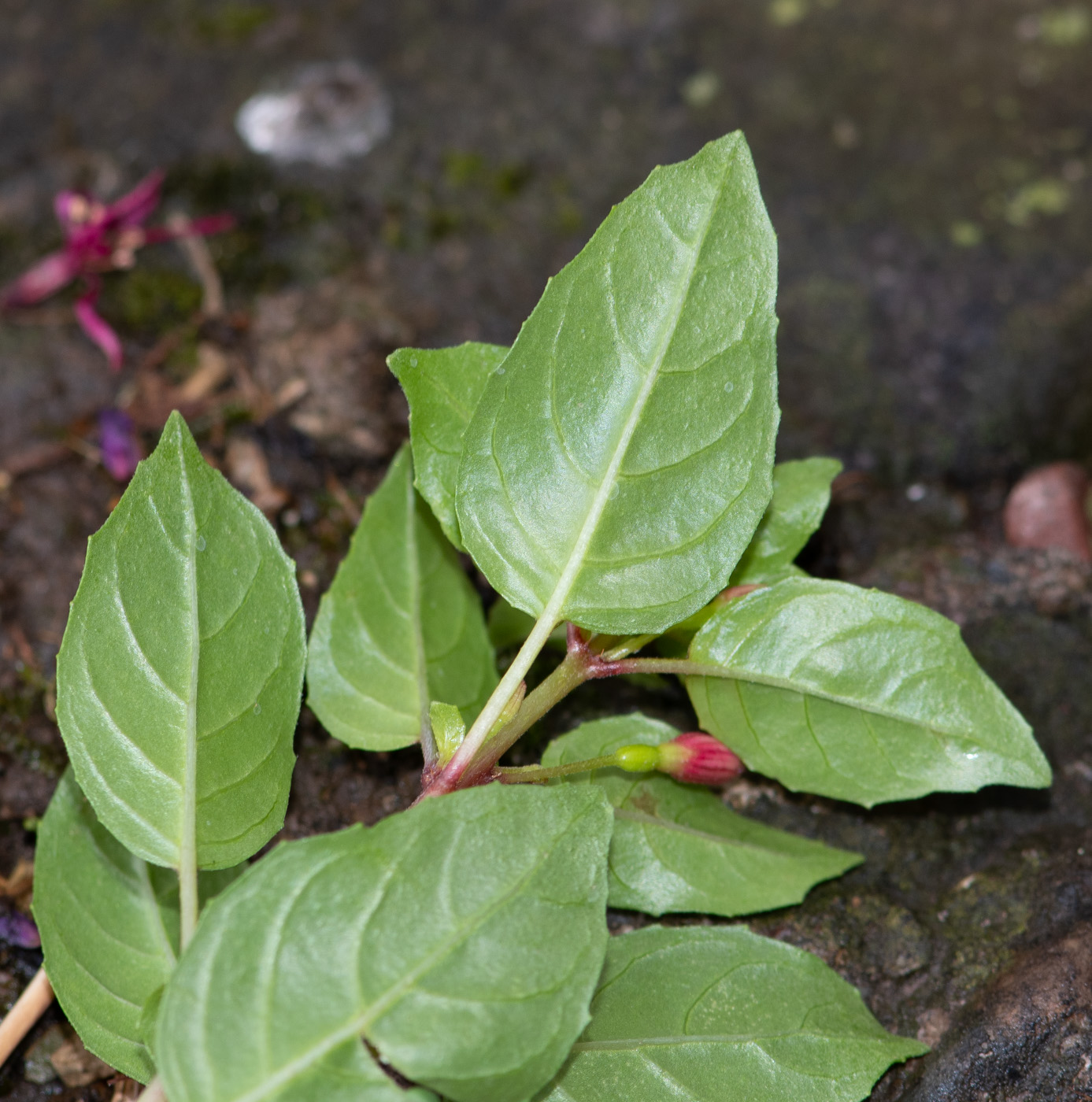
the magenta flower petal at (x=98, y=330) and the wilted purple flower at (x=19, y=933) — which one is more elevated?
the magenta flower petal at (x=98, y=330)

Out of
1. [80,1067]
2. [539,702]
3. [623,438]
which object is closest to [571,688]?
[539,702]

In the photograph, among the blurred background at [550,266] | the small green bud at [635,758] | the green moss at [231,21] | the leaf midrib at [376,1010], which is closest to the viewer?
the leaf midrib at [376,1010]

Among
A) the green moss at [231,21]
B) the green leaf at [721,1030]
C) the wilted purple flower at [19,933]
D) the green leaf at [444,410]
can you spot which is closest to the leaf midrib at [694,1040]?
the green leaf at [721,1030]

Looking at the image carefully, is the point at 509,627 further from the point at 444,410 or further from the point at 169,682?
the point at 169,682

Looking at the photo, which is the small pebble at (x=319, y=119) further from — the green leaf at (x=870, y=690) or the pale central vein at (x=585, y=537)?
the green leaf at (x=870, y=690)

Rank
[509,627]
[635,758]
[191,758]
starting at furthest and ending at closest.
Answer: [509,627], [635,758], [191,758]

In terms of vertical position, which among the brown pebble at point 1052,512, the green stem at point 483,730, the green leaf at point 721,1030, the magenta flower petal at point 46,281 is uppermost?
the magenta flower petal at point 46,281
